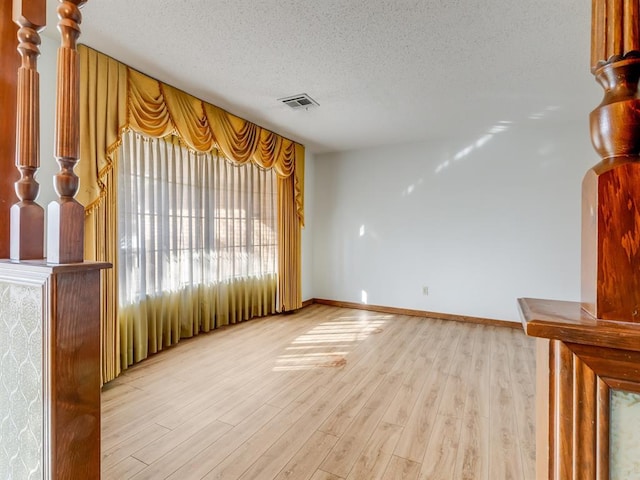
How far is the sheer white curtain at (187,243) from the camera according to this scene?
2740mm

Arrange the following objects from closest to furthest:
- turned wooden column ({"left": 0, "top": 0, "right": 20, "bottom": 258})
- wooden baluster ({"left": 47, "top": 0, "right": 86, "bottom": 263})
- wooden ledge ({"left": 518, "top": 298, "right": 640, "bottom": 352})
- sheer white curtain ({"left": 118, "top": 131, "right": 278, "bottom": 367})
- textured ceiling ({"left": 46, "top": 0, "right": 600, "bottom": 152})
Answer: wooden ledge ({"left": 518, "top": 298, "right": 640, "bottom": 352}) < wooden baluster ({"left": 47, "top": 0, "right": 86, "bottom": 263}) < turned wooden column ({"left": 0, "top": 0, "right": 20, "bottom": 258}) < textured ceiling ({"left": 46, "top": 0, "right": 600, "bottom": 152}) < sheer white curtain ({"left": 118, "top": 131, "right": 278, "bottom": 367})

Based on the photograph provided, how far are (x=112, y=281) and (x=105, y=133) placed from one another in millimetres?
1092

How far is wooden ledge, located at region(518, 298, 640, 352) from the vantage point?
397 millimetres

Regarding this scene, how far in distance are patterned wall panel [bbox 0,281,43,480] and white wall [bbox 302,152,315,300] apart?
4.04 metres

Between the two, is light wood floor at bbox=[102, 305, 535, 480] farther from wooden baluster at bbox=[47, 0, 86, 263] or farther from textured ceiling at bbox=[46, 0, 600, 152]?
textured ceiling at bbox=[46, 0, 600, 152]

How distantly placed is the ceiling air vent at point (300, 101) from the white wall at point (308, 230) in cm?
183

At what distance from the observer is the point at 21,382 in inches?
38.9

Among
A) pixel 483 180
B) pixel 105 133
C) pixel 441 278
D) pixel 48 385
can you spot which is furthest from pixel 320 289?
pixel 48 385

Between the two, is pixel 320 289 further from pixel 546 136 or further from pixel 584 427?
pixel 584 427

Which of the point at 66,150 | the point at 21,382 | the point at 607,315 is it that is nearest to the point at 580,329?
the point at 607,315

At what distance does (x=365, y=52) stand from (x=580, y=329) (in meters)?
2.32

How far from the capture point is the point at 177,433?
184cm

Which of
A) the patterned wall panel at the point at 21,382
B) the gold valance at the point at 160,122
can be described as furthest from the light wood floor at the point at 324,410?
the gold valance at the point at 160,122

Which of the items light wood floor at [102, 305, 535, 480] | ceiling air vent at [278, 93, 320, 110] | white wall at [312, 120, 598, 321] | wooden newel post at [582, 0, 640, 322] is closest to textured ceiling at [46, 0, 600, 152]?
ceiling air vent at [278, 93, 320, 110]
